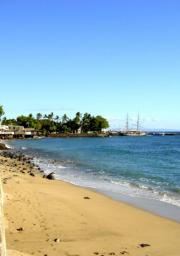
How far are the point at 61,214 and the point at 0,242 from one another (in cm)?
1140

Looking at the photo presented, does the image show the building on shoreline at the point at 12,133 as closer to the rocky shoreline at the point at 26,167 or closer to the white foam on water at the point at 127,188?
the rocky shoreline at the point at 26,167

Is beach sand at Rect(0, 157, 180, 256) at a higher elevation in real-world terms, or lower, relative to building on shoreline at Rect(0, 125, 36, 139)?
lower

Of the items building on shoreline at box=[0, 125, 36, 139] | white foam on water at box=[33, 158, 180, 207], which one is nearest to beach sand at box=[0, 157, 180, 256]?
white foam on water at box=[33, 158, 180, 207]

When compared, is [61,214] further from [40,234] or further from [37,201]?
[40,234]

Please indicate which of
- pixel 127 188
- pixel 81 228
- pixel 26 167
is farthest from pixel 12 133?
pixel 81 228

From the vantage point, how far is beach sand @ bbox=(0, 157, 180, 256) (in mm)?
12234

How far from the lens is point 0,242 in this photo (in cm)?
565

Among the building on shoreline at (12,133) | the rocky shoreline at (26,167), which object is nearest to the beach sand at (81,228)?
the rocky shoreline at (26,167)

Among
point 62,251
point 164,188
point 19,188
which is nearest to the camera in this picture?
point 62,251

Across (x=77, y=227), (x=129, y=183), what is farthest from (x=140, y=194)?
(x=77, y=227)

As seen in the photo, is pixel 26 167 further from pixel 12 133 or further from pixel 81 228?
pixel 12 133

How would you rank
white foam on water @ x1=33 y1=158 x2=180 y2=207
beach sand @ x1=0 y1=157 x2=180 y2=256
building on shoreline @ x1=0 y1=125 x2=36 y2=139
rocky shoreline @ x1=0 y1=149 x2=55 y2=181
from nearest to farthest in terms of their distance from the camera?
beach sand @ x1=0 y1=157 x2=180 y2=256
white foam on water @ x1=33 y1=158 x2=180 y2=207
rocky shoreline @ x1=0 y1=149 x2=55 y2=181
building on shoreline @ x1=0 y1=125 x2=36 y2=139

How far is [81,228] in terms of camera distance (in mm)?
14875

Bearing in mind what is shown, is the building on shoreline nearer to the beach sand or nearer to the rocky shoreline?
the rocky shoreline
